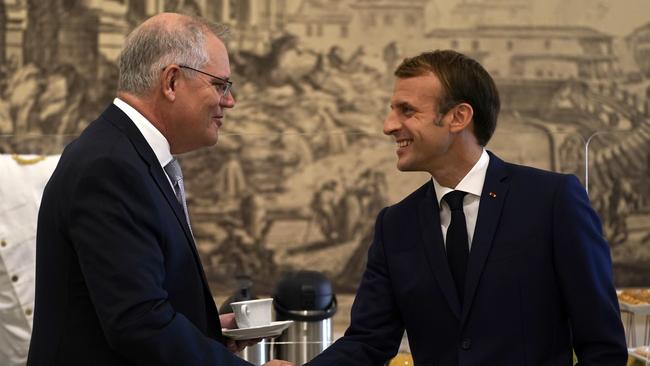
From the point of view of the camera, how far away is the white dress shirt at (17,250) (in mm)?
3949

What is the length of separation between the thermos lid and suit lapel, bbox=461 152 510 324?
1.58 meters

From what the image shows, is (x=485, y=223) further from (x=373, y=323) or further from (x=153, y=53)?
(x=153, y=53)

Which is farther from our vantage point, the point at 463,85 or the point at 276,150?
the point at 276,150

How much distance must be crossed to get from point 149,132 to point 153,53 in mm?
197

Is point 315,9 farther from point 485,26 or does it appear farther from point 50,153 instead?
point 50,153

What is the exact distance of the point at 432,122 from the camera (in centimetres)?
261

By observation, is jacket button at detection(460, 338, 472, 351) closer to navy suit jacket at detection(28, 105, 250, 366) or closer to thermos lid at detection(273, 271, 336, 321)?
navy suit jacket at detection(28, 105, 250, 366)

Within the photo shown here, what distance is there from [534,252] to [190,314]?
87 cm

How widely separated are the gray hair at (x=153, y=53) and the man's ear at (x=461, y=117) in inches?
27.5

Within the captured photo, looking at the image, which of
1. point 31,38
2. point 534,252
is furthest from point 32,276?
point 534,252

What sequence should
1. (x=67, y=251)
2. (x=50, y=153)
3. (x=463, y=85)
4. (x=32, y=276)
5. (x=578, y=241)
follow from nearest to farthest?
(x=67, y=251) < (x=578, y=241) < (x=463, y=85) < (x=32, y=276) < (x=50, y=153)

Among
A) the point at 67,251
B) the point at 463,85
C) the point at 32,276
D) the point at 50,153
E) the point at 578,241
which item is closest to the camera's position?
the point at 67,251

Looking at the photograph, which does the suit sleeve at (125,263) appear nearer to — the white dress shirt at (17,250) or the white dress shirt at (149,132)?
the white dress shirt at (149,132)

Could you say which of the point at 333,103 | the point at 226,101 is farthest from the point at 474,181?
the point at 333,103
